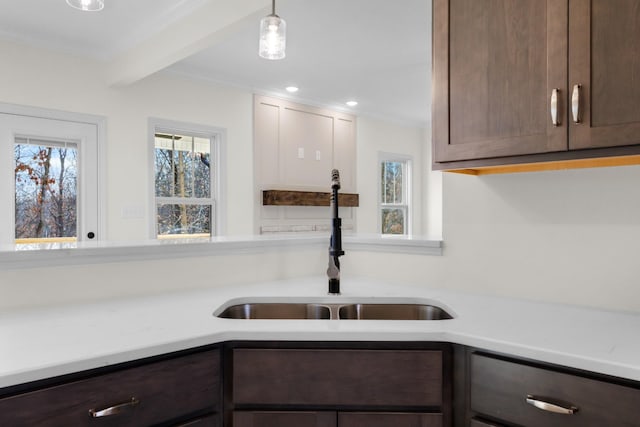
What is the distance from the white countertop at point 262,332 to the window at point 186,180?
2979 mm

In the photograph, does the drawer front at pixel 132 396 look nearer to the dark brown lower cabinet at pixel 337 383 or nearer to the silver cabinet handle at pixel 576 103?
the dark brown lower cabinet at pixel 337 383

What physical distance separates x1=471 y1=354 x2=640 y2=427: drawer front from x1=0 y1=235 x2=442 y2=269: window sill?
0.80m

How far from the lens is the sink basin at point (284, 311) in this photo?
1643mm

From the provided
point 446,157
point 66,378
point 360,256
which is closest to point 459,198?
point 446,157

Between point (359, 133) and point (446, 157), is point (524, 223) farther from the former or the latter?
point (359, 133)

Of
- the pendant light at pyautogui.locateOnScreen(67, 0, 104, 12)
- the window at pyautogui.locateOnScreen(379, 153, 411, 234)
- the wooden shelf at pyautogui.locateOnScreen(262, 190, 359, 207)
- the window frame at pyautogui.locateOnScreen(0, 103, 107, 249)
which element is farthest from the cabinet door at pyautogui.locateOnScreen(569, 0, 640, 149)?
the window at pyautogui.locateOnScreen(379, 153, 411, 234)

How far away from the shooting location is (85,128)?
3867 millimetres

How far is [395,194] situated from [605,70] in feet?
18.9

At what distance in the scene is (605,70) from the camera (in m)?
1.20

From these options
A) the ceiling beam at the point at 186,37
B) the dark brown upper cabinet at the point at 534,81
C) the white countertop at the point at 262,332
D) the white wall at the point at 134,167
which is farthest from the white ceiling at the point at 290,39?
the white countertop at the point at 262,332

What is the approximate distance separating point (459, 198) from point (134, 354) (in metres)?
1.31

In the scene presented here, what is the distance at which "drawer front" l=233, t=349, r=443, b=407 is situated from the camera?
1186 millimetres

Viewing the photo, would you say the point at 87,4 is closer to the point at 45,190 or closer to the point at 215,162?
the point at 45,190

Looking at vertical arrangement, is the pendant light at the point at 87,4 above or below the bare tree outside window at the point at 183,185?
above
